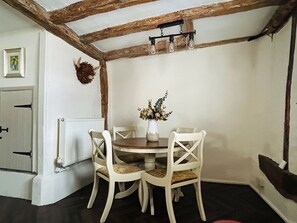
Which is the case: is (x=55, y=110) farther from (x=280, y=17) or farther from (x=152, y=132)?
(x=280, y=17)

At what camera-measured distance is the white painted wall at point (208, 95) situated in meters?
3.08

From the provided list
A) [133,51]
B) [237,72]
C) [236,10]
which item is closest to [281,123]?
[237,72]

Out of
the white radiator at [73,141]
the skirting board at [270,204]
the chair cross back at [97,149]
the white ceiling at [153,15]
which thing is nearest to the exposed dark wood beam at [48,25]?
the white ceiling at [153,15]

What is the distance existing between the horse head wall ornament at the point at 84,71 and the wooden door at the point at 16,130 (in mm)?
717

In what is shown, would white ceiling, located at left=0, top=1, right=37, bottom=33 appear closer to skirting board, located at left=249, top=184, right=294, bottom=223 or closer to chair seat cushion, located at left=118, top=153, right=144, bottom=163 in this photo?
chair seat cushion, located at left=118, top=153, right=144, bottom=163

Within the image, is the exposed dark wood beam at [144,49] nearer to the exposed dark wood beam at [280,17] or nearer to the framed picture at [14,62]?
the exposed dark wood beam at [280,17]

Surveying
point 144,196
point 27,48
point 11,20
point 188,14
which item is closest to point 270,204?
point 144,196

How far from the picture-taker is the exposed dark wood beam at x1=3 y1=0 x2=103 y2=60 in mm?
1879

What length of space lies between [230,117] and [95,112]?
2.22m

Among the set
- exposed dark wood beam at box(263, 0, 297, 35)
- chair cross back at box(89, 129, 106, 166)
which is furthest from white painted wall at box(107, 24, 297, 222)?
chair cross back at box(89, 129, 106, 166)

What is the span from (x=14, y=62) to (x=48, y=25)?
29.7 inches

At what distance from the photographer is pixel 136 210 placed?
2.21 m

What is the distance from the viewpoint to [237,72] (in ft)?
10.2

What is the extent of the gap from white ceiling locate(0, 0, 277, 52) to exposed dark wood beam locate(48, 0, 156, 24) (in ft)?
0.17
